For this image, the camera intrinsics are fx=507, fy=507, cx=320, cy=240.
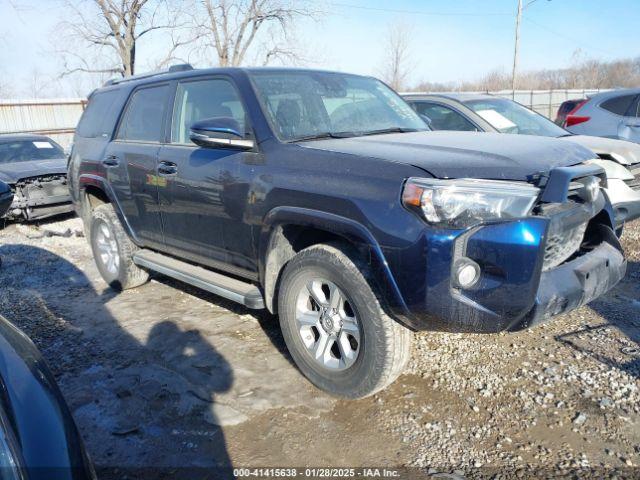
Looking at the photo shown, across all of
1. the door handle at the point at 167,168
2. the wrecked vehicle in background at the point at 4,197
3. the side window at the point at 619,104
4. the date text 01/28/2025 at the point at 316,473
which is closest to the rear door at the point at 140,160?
the door handle at the point at 167,168

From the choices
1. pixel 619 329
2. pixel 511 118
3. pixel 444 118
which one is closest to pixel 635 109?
pixel 511 118

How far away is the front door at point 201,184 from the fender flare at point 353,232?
1.44 ft

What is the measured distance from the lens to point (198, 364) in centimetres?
361

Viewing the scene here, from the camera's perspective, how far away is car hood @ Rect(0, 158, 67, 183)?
8258 mm

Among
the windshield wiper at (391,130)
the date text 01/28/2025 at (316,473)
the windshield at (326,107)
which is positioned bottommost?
the date text 01/28/2025 at (316,473)

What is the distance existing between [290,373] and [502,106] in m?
4.93

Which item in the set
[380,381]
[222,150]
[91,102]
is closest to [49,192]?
[91,102]

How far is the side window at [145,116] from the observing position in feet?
14.2

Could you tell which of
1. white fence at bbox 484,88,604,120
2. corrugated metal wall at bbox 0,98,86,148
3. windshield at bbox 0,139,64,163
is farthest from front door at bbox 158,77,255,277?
white fence at bbox 484,88,604,120

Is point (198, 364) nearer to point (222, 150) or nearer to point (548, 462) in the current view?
point (222, 150)

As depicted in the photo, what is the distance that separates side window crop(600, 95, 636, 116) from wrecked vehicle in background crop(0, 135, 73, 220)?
30.2ft

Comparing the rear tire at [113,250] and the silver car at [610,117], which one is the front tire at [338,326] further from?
the silver car at [610,117]

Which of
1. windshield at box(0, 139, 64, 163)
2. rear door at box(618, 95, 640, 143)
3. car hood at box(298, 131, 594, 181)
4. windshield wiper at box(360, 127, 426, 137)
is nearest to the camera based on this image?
car hood at box(298, 131, 594, 181)

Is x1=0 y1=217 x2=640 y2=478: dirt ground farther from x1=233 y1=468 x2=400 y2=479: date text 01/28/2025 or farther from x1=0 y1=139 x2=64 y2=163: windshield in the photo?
x1=0 y1=139 x2=64 y2=163: windshield
